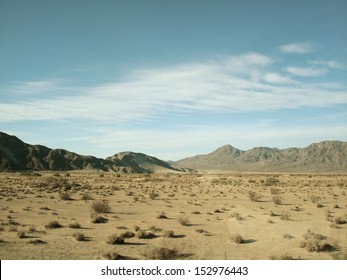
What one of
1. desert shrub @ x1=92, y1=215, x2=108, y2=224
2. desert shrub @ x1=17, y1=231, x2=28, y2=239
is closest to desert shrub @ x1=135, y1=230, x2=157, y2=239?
desert shrub @ x1=92, y1=215, x2=108, y2=224

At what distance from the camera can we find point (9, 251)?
49.3 ft

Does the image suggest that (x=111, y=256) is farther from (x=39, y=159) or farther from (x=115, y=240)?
(x=39, y=159)

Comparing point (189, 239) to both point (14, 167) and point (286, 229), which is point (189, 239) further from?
point (14, 167)

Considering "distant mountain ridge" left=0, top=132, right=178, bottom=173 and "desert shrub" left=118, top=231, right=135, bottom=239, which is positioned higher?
"distant mountain ridge" left=0, top=132, right=178, bottom=173

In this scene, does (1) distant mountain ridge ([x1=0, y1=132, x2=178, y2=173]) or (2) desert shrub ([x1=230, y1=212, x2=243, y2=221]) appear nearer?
(2) desert shrub ([x1=230, y1=212, x2=243, y2=221])

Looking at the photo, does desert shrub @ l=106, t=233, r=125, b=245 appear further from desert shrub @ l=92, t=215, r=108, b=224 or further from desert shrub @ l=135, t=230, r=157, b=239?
desert shrub @ l=92, t=215, r=108, b=224

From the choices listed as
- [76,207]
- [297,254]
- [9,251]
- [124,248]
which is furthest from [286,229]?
[76,207]

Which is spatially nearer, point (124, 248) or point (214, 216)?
point (124, 248)

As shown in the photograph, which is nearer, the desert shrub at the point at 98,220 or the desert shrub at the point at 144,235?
the desert shrub at the point at 144,235

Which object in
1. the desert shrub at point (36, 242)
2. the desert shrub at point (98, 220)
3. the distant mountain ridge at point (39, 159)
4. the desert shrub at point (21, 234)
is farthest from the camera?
the distant mountain ridge at point (39, 159)

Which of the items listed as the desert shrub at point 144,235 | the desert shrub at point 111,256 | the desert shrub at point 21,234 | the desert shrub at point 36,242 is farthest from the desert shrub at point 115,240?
the desert shrub at point 21,234

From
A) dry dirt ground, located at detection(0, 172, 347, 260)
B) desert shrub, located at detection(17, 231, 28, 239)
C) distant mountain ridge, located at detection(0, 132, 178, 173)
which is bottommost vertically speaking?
dry dirt ground, located at detection(0, 172, 347, 260)

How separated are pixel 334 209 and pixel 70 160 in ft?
470

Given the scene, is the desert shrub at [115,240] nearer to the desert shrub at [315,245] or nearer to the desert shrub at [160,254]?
the desert shrub at [160,254]
